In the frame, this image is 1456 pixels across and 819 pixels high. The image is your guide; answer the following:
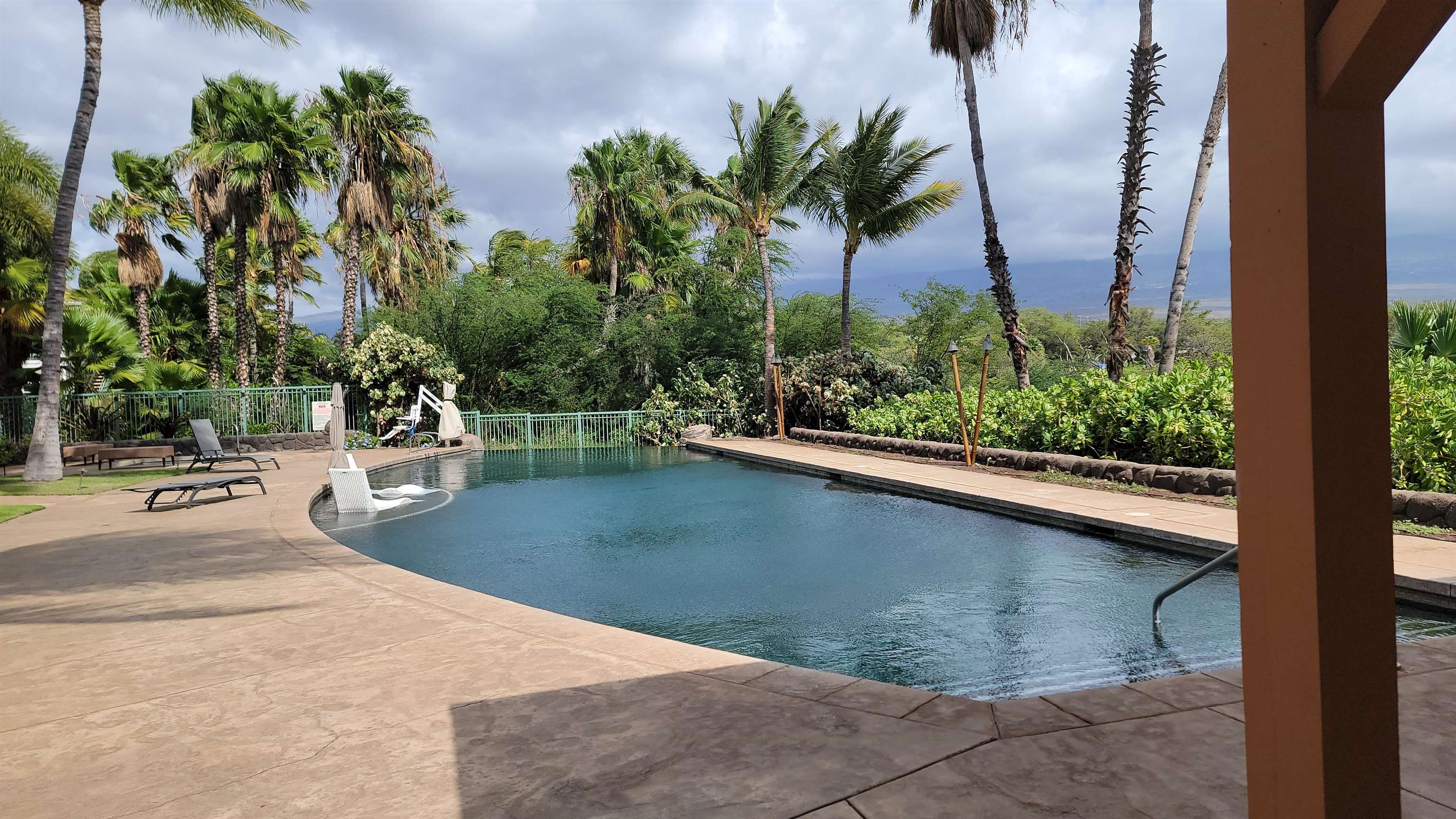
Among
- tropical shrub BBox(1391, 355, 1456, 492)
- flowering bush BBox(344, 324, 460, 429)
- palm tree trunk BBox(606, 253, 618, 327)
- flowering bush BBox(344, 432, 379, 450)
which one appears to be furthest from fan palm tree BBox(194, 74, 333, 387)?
tropical shrub BBox(1391, 355, 1456, 492)

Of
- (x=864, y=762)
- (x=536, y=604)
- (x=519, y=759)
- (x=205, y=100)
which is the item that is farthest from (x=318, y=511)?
(x=205, y=100)

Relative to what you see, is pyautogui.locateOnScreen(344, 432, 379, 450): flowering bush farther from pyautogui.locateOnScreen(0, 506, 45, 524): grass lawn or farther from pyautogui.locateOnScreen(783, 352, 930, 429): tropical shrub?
pyautogui.locateOnScreen(783, 352, 930, 429): tropical shrub

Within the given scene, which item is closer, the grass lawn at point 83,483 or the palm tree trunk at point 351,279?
the grass lawn at point 83,483

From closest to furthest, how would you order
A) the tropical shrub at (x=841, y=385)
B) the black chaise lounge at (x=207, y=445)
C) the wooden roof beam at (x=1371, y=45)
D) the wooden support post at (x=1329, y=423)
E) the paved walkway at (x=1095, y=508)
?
the wooden roof beam at (x=1371, y=45), the wooden support post at (x=1329, y=423), the paved walkway at (x=1095, y=508), the black chaise lounge at (x=207, y=445), the tropical shrub at (x=841, y=385)

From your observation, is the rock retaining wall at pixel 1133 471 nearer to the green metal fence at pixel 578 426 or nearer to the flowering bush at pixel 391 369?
the green metal fence at pixel 578 426

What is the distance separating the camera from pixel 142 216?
21.1 meters

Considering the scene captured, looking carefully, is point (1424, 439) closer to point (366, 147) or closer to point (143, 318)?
point (366, 147)

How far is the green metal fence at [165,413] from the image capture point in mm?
17453

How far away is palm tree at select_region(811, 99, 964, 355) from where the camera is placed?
20.0 meters

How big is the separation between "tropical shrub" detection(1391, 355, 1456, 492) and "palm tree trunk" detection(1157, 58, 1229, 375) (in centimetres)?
550

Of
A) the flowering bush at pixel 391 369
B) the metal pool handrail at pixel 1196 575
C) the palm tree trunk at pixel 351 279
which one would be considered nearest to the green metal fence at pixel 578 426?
the flowering bush at pixel 391 369

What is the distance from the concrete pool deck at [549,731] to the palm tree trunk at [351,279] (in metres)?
18.2

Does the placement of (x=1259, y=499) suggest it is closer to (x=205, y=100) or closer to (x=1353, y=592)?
(x=1353, y=592)

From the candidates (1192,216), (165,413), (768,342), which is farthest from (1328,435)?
(165,413)
